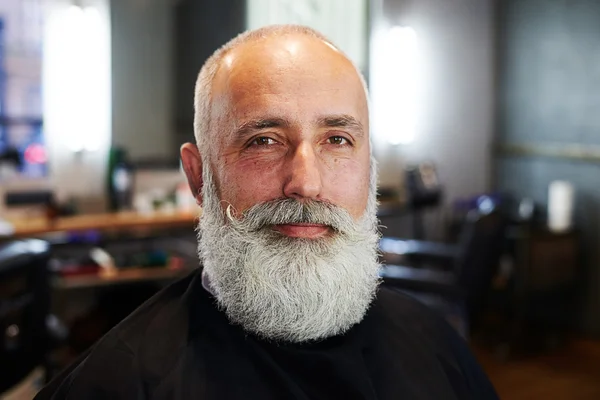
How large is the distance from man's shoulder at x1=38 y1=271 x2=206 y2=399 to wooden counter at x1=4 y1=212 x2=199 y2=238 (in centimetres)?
212

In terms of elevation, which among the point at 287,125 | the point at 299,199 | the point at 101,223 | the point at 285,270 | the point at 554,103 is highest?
the point at 554,103

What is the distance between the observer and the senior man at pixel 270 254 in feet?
3.43

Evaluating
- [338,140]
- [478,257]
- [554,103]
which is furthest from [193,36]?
[338,140]

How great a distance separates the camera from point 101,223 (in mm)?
3516

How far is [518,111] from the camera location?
4.66 meters

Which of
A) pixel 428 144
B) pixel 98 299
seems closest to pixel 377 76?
pixel 428 144

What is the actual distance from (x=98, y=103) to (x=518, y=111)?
264cm

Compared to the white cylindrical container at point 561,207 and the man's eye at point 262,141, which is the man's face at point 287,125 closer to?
the man's eye at point 262,141

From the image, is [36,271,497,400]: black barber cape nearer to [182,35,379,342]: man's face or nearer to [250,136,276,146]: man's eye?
[182,35,379,342]: man's face

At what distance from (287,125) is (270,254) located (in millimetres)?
199

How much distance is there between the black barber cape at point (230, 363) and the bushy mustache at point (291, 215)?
18cm

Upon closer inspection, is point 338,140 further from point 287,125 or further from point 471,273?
point 471,273

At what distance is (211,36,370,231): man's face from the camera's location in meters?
1.04

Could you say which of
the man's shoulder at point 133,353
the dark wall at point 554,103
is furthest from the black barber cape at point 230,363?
the dark wall at point 554,103
